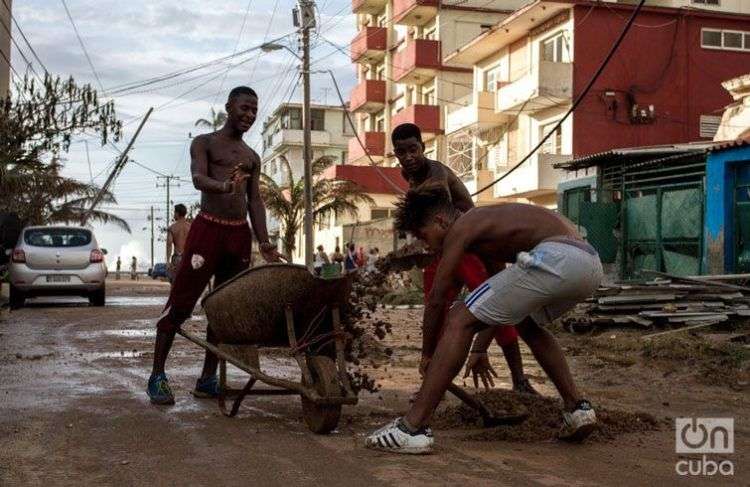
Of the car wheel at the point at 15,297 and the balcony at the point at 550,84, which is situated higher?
the balcony at the point at 550,84

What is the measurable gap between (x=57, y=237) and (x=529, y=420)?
48.4 feet

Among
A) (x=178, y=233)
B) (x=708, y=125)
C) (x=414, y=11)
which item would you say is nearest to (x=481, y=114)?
(x=708, y=125)

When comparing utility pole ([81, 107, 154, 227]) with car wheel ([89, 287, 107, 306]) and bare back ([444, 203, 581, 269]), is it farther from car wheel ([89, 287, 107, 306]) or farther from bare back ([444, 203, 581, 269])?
bare back ([444, 203, 581, 269])

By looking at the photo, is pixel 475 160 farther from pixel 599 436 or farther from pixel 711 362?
pixel 599 436

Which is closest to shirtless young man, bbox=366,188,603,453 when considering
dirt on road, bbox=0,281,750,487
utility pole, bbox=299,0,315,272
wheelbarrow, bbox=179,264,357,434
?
dirt on road, bbox=0,281,750,487

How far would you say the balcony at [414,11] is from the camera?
135 feet

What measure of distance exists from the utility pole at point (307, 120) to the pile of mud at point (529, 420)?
21.3 meters

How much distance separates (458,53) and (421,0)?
6.50 meters

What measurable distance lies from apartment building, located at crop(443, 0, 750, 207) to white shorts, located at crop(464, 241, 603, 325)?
25.1 m

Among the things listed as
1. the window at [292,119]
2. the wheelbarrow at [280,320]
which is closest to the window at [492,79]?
the wheelbarrow at [280,320]

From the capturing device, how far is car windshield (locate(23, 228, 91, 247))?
18047 mm

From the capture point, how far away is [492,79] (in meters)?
36.0

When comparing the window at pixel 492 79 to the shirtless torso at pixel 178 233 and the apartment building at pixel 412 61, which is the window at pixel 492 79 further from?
the shirtless torso at pixel 178 233

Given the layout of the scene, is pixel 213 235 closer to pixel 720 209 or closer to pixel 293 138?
pixel 720 209
